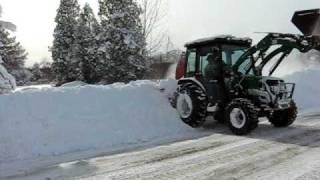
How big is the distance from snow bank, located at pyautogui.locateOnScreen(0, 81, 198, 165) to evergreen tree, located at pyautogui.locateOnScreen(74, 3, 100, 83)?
32.1m

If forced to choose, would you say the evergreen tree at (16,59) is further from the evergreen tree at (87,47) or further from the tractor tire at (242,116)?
the tractor tire at (242,116)

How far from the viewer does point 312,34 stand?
1171 cm

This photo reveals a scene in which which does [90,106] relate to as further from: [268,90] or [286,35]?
[286,35]

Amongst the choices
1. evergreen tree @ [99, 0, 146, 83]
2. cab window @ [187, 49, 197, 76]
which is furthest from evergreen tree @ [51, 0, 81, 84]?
cab window @ [187, 49, 197, 76]

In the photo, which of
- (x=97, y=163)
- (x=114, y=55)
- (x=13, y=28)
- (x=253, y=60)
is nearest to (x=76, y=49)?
(x=114, y=55)

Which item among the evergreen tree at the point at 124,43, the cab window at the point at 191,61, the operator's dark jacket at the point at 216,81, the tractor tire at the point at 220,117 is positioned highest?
the evergreen tree at the point at 124,43

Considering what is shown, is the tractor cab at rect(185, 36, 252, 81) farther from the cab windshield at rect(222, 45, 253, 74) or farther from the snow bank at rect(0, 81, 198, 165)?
the snow bank at rect(0, 81, 198, 165)

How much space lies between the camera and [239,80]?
12.0 meters

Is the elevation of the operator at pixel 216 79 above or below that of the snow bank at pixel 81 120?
above

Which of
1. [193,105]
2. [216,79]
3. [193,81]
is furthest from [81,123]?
[216,79]

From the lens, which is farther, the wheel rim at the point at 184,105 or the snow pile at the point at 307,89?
the snow pile at the point at 307,89

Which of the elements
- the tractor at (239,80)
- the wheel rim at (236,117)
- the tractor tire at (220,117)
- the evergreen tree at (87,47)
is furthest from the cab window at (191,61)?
the evergreen tree at (87,47)

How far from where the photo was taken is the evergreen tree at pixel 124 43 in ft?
132

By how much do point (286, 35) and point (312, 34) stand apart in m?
0.62
